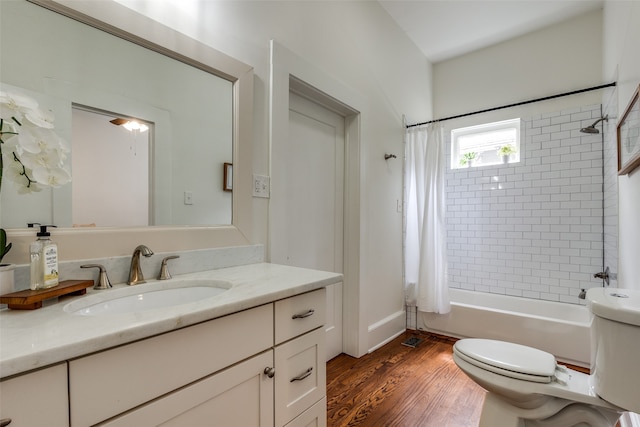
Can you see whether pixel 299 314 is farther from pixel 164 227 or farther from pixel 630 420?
pixel 630 420

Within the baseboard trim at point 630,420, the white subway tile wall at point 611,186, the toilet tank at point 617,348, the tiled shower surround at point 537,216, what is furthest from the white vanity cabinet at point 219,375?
the tiled shower surround at point 537,216

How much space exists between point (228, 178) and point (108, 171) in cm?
47

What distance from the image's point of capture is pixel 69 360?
534mm

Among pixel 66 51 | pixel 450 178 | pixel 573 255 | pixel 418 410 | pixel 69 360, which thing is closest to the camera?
pixel 69 360

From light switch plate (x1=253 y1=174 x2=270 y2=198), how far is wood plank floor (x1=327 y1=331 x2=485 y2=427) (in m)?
1.22

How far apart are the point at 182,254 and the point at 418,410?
59.1 inches

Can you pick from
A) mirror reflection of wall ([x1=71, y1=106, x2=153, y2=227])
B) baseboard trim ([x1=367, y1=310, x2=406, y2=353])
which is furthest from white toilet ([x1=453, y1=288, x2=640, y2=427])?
mirror reflection of wall ([x1=71, y1=106, x2=153, y2=227])

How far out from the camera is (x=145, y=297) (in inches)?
39.0

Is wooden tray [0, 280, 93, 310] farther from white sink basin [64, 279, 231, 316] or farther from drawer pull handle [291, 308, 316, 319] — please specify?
drawer pull handle [291, 308, 316, 319]

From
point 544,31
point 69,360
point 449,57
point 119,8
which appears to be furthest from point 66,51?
point 544,31

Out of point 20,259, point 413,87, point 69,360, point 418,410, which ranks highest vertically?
point 413,87

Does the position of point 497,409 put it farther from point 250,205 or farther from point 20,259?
point 20,259

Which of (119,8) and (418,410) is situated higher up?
(119,8)

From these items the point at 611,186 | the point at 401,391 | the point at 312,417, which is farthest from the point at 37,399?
the point at 611,186
